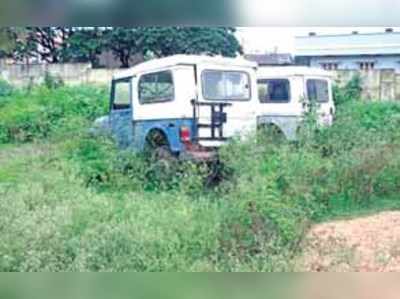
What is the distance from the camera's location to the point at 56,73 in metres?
2.01

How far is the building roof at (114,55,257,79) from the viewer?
204 cm

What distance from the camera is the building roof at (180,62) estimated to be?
2043mm

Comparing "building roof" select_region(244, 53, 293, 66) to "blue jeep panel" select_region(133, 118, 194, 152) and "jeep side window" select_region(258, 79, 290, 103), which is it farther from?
"blue jeep panel" select_region(133, 118, 194, 152)

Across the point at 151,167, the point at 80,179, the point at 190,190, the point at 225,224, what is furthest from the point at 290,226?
the point at 80,179

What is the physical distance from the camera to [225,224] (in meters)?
2.04

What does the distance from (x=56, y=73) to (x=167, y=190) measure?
517 mm

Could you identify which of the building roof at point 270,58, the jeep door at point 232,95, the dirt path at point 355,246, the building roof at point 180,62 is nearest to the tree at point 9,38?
the building roof at point 180,62

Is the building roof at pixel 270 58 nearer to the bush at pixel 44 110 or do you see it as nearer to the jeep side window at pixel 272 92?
the jeep side window at pixel 272 92

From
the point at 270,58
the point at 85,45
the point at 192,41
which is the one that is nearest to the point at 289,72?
the point at 270,58

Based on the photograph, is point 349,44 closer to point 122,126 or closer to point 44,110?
point 122,126

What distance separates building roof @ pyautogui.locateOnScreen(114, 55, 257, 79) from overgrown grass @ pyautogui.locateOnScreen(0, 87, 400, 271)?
0.41 feet

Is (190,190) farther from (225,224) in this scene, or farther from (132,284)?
(132,284)
